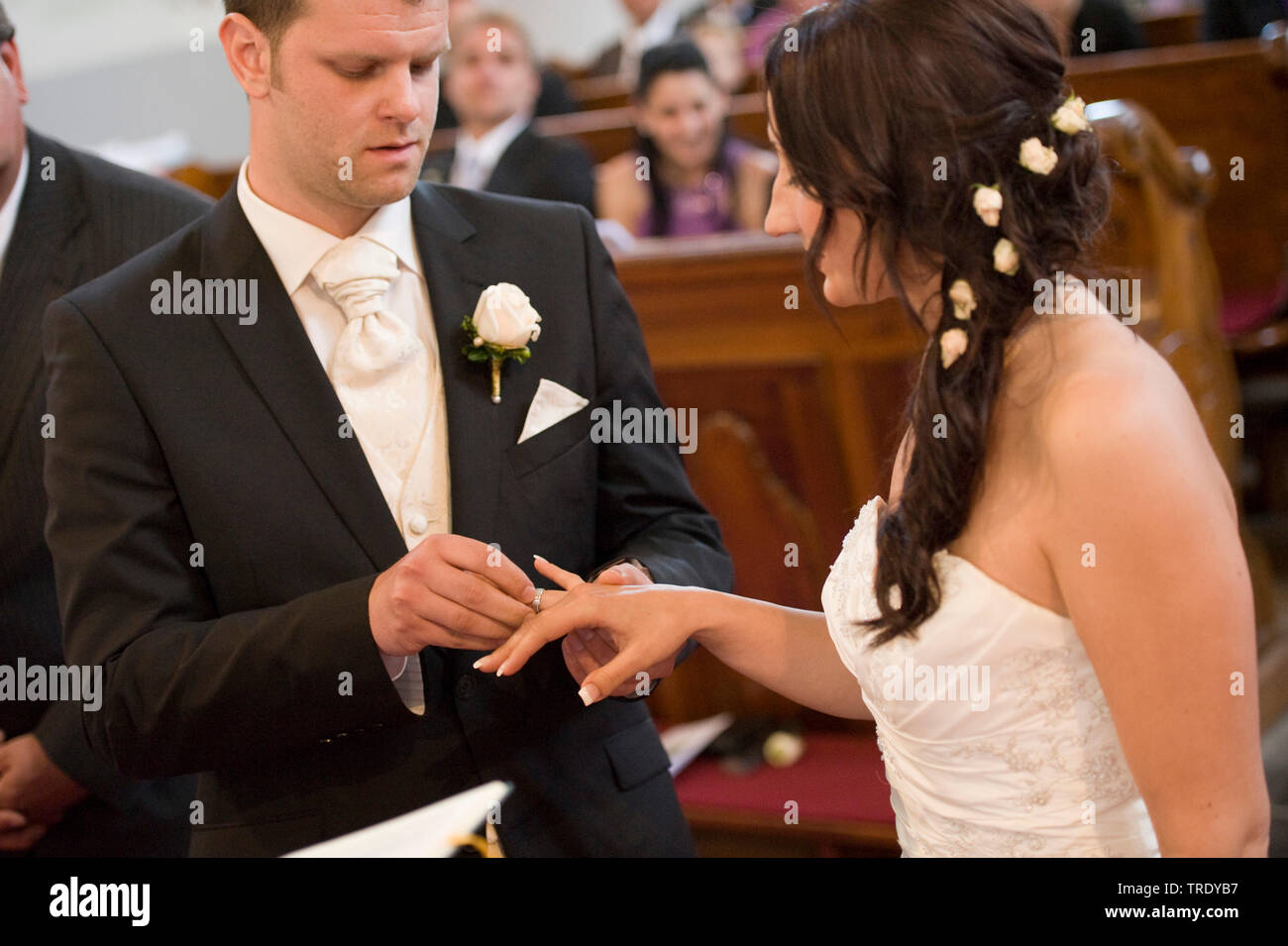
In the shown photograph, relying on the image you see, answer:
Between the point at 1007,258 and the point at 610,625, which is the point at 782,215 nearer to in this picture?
the point at 1007,258

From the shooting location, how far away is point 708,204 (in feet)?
16.9

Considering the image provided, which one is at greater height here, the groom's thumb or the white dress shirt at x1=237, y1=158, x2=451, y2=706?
the white dress shirt at x1=237, y1=158, x2=451, y2=706

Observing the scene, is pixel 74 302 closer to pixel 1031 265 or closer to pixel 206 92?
pixel 1031 265

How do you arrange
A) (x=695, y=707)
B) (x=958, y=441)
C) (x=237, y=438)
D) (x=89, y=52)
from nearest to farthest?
1. (x=958, y=441)
2. (x=237, y=438)
3. (x=695, y=707)
4. (x=89, y=52)

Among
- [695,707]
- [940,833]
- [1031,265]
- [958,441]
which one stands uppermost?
[1031,265]

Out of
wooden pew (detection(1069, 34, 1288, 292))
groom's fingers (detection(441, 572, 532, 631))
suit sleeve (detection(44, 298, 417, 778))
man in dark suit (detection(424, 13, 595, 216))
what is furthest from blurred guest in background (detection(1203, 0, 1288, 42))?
suit sleeve (detection(44, 298, 417, 778))

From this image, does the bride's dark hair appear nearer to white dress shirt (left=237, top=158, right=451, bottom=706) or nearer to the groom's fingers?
the groom's fingers

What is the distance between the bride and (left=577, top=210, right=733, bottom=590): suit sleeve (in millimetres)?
255

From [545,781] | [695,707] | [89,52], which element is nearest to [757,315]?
[695,707]

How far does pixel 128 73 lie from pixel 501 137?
5.16m

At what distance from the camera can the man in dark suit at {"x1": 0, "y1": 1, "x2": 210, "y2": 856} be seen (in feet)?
6.89

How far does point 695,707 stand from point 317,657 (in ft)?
6.78
